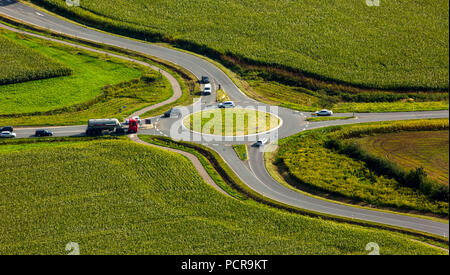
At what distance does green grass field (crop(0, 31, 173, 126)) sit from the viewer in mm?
157625

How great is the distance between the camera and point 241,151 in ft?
451

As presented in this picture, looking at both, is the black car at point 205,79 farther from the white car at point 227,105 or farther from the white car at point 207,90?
the white car at point 227,105

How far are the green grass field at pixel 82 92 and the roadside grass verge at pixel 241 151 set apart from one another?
36.3 m

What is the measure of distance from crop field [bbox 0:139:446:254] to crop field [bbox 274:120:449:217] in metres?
10.4

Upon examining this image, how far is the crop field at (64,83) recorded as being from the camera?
162 metres

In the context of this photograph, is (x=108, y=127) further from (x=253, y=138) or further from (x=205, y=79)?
(x=205, y=79)

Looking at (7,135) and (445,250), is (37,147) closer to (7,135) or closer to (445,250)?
(7,135)

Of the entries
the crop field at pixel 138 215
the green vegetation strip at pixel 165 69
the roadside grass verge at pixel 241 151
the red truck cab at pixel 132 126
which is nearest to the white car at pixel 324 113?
the roadside grass verge at pixel 241 151

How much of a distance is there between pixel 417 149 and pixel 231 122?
5157 centimetres

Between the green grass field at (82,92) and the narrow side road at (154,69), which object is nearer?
the green grass field at (82,92)

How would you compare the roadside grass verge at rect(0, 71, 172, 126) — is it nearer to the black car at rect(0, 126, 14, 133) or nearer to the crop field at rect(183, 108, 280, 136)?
the black car at rect(0, 126, 14, 133)

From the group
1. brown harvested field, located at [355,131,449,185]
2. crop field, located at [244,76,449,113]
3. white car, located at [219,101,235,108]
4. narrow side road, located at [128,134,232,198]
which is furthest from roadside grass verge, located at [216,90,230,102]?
brown harvested field, located at [355,131,449,185]

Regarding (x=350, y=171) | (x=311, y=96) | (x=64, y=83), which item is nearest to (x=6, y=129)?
(x=64, y=83)

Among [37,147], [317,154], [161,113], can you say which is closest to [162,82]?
[161,113]
